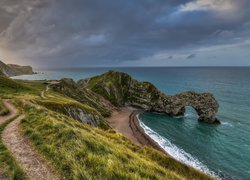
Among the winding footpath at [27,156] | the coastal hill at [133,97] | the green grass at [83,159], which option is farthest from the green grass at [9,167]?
the coastal hill at [133,97]

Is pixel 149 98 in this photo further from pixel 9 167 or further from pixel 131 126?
pixel 9 167

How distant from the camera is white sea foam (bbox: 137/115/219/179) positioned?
156 feet

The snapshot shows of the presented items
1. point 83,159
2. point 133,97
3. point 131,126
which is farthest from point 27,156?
point 133,97

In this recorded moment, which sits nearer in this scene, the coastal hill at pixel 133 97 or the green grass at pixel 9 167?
the green grass at pixel 9 167

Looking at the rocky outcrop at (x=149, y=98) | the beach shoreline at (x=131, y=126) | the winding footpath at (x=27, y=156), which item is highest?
the winding footpath at (x=27, y=156)

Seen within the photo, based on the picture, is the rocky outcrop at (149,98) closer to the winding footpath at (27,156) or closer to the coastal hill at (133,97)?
the coastal hill at (133,97)

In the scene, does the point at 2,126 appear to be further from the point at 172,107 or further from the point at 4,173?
the point at 172,107

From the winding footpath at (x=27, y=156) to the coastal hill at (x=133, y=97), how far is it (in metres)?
71.1

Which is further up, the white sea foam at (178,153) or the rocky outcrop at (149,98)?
the rocky outcrop at (149,98)

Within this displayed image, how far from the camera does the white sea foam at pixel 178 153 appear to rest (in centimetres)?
4755

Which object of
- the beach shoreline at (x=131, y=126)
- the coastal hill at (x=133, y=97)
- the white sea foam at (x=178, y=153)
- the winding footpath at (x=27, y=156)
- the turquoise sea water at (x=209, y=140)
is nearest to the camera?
the winding footpath at (x=27, y=156)

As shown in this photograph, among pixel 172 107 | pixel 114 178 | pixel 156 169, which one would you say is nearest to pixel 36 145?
pixel 114 178

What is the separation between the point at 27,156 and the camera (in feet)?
54.8

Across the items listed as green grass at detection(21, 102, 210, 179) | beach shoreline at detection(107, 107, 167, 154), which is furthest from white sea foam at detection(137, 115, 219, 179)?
green grass at detection(21, 102, 210, 179)
